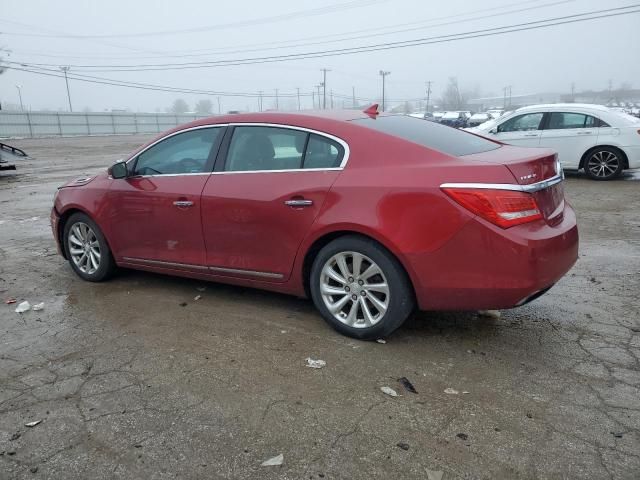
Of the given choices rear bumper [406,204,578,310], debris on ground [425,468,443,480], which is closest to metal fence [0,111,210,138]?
rear bumper [406,204,578,310]

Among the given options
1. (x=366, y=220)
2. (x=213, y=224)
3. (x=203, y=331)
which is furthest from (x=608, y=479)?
(x=213, y=224)

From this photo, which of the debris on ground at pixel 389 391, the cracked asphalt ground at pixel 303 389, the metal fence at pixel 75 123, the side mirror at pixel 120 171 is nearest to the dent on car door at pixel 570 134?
the cracked asphalt ground at pixel 303 389

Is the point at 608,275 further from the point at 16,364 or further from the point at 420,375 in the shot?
the point at 16,364

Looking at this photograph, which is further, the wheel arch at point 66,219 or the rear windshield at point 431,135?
the wheel arch at point 66,219

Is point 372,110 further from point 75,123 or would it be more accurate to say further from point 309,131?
point 75,123

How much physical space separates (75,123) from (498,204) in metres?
56.0

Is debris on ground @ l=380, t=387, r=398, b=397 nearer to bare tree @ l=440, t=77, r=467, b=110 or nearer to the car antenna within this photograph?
the car antenna

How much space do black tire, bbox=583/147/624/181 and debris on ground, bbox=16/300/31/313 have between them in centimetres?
1099

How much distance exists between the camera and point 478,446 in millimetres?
2695

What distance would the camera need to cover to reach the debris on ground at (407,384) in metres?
3.23

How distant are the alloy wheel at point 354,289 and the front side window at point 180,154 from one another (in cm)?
148

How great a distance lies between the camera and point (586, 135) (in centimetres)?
1163

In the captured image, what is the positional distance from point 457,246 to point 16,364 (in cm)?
300

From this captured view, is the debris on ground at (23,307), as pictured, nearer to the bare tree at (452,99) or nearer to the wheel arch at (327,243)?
the wheel arch at (327,243)
